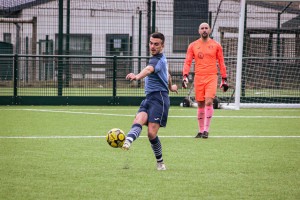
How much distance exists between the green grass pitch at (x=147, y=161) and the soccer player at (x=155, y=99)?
0.38 meters

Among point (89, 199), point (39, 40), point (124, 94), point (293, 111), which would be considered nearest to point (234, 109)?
point (293, 111)

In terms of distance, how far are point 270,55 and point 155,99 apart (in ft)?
41.3

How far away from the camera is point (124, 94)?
1908 cm

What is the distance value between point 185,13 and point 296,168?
12.3 metres

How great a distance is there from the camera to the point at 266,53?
64.7ft

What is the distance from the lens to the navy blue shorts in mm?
7621

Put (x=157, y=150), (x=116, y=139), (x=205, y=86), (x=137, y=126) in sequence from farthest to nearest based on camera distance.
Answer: (x=205, y=86)
(x=157, y=150)
(x=137, y=126)
(x=116, y=139)

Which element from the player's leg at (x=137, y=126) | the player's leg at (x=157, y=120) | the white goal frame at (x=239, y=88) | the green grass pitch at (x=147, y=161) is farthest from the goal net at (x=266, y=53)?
the player's leg at (x=137, y=126)

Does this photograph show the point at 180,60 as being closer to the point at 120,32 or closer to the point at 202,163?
the point at 120,32

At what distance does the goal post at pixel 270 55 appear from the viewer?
19156mm

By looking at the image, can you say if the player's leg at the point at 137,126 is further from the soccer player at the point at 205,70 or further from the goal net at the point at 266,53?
the goal net at the point at 266,53

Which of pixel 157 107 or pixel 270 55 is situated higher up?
pixel 270 55

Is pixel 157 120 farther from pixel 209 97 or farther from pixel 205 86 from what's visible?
pixel 205 86

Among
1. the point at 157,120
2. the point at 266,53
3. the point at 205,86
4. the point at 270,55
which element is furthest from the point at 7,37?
the point at 157,120
